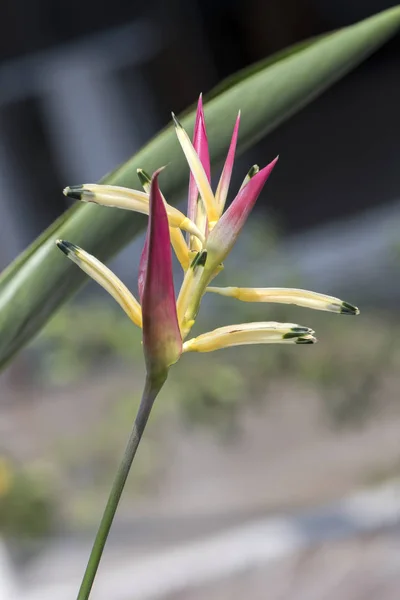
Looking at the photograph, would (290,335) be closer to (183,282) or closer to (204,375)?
(183,282)

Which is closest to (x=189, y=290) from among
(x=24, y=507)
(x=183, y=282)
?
(x=183, y=282)

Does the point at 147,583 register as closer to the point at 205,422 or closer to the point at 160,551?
the point at 160,551

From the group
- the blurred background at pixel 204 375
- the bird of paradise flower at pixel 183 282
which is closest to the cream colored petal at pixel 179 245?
the bird of paradise flower at pixel 183 282

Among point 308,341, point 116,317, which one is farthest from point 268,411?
point 308,341

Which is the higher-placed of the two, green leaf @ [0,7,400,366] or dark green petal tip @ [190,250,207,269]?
green leaf @ [0,7,400,366]

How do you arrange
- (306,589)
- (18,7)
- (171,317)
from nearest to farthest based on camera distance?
(171,317), (306,589), (18,7)

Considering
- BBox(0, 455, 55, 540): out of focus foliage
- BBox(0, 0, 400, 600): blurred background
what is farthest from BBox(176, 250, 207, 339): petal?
BBox(0, 455, 55, 540): out of focus foliage

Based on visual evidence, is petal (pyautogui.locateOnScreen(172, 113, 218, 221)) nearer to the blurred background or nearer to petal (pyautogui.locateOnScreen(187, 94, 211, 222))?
petal (pyautogui.locateOnScreen(187, 94, 211, 222))
